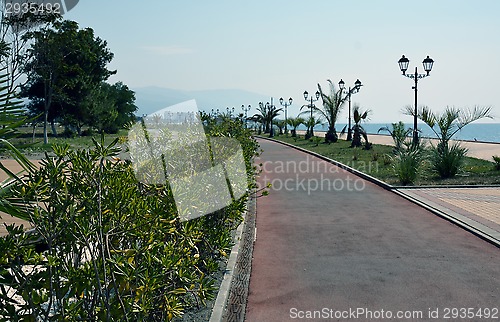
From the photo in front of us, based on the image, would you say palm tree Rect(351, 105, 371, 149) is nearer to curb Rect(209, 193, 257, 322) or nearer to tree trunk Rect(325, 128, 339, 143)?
tree trunk Rect(325, 128, 339, 143)

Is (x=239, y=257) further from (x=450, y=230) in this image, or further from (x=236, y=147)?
(x=450, y=230)

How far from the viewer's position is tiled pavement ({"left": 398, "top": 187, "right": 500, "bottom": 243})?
10.2 meters

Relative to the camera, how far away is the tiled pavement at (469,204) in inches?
402

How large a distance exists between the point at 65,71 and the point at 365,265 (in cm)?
4320

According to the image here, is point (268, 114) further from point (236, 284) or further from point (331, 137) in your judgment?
point (236, 284)

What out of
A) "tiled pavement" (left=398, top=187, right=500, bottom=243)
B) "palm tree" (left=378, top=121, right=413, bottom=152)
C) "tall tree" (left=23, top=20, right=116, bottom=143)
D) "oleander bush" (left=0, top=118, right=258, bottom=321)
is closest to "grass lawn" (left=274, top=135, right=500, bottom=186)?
"palm tree" (left=378, top=121, right=413, bottom=152)

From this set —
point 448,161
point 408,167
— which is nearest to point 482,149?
point 448,161

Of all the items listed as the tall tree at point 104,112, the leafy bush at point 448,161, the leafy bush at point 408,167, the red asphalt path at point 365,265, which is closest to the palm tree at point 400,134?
the leafy bush at point 448,161

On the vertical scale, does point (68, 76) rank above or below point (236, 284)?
above

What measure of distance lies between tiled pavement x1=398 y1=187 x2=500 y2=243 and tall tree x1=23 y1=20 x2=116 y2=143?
31.6m

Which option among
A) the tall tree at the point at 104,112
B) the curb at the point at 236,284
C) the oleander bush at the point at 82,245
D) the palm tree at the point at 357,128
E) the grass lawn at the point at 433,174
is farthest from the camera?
the tall tree at the point at 104,112

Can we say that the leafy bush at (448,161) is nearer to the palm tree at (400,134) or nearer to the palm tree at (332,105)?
the palm tree at (400,134)

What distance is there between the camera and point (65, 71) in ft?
151

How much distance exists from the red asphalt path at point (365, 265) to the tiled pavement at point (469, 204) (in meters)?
0.43
